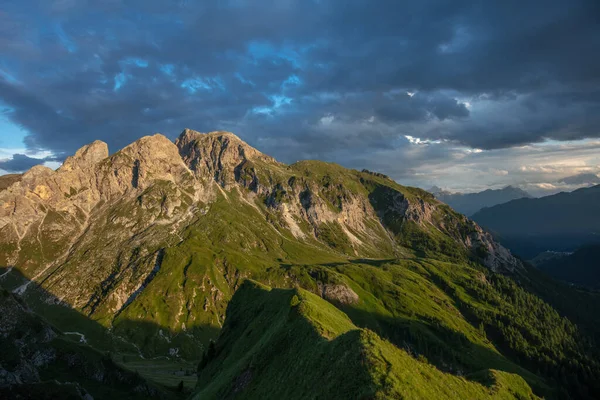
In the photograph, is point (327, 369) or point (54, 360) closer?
point (327, 369)

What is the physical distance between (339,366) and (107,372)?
84.8 metres

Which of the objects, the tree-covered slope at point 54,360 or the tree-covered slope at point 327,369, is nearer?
the tree-covered slope at point 327,369

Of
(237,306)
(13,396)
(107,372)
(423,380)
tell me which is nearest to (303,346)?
(423,380)

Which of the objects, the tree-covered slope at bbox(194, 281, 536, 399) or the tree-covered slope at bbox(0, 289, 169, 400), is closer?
the tree-covered slope at bbox(194, 281, 536, 399)

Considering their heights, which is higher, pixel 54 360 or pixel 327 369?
pixel 327 369

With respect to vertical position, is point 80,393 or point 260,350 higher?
point 260,350

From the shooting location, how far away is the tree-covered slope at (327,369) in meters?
33.7

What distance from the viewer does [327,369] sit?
131 ft

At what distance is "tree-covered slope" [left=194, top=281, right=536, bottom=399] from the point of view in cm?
3369

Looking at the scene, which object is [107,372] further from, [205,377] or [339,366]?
[339,366]

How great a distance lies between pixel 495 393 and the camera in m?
54.0

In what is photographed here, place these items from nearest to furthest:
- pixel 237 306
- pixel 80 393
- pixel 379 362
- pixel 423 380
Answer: pixel 379 362, pixel 423 380, pixel 80 393, pixel 237 306

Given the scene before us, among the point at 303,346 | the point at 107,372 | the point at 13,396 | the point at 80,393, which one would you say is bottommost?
the point at 107,372

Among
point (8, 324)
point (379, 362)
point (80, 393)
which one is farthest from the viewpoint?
point (8, 324)
